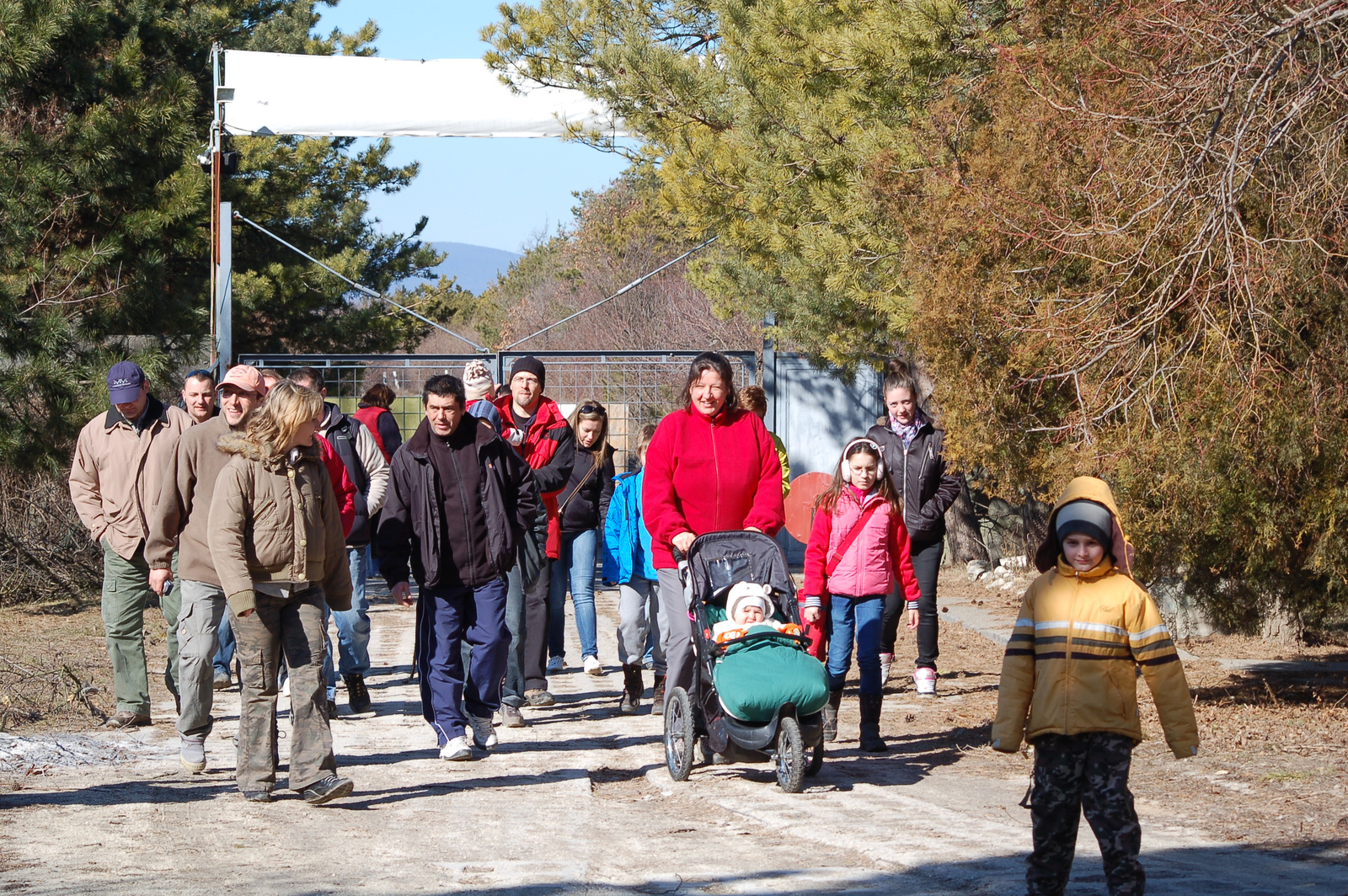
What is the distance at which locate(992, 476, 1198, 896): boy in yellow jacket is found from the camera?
14.4ft

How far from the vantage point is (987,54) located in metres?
9.63

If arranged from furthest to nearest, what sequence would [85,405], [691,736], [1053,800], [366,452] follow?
[85,405] → [366,452] → [691,736] → [1053,800]

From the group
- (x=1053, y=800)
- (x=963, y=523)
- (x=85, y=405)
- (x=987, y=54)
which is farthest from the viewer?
(x=963, y=523)

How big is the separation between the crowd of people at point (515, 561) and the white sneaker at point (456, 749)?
0.06 feet

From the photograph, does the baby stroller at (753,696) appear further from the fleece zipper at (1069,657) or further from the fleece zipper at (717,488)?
the fleece zipper at (1069,657)

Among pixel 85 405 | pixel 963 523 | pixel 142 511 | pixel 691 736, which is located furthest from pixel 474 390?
pixel 963 523

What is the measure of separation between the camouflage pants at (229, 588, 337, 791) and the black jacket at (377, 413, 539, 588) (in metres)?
0.97

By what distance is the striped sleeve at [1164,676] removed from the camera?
4359mm

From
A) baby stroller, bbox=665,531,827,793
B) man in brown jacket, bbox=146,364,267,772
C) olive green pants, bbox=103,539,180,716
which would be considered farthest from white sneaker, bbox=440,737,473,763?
olive green pants, bbox=103,539,180,716

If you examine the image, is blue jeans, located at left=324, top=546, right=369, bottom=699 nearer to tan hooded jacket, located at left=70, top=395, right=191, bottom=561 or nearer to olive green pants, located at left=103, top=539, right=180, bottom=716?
olive green pants, located at left=103, top=539, right=180, bottom=716

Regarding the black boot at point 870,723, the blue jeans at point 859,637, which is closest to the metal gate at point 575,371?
the blue jeans at point 859,637

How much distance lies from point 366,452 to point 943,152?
427 cm

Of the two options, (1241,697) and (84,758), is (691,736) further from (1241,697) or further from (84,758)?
(1241,697)

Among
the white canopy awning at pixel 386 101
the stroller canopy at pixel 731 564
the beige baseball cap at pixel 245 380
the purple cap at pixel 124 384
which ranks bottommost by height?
the stroller canopy at pixel 731 564
